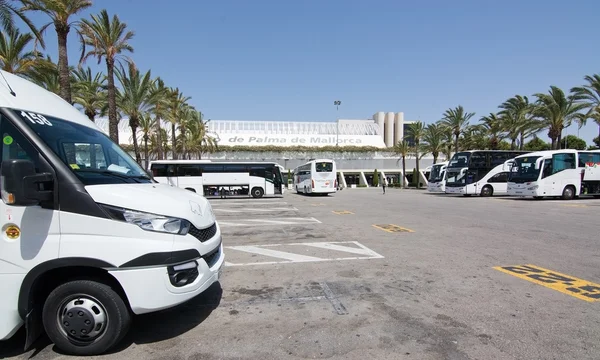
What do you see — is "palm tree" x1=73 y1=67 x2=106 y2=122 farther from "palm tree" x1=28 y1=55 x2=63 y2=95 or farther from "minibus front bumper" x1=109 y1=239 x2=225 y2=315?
"minibus front bumper" x1=109 y1=239 x2=225 y2=315

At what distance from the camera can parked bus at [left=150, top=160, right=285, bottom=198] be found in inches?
1134

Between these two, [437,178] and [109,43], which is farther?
[437,178]

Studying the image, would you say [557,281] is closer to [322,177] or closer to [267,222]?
[267,222]

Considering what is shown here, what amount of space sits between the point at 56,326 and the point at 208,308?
5.55 feet

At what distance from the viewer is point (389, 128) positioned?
106250 millimetres

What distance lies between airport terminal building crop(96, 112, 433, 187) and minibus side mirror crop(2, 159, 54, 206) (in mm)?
61914

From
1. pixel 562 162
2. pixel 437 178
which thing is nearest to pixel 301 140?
pixel 437 178

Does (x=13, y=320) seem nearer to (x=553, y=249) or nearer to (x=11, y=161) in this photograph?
(x=11, y=161)

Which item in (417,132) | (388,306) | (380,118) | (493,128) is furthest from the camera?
(380,118)

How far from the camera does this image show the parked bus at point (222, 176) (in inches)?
1134

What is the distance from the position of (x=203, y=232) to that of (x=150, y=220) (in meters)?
0.64

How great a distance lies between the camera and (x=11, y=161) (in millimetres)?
2982

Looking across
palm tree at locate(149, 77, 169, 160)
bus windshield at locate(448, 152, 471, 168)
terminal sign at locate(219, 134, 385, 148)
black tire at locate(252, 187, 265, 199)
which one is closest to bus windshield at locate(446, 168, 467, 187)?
bus windshield at locate(448, 152, 471, 168)

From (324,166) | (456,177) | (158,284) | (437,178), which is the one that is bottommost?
(437,178)
